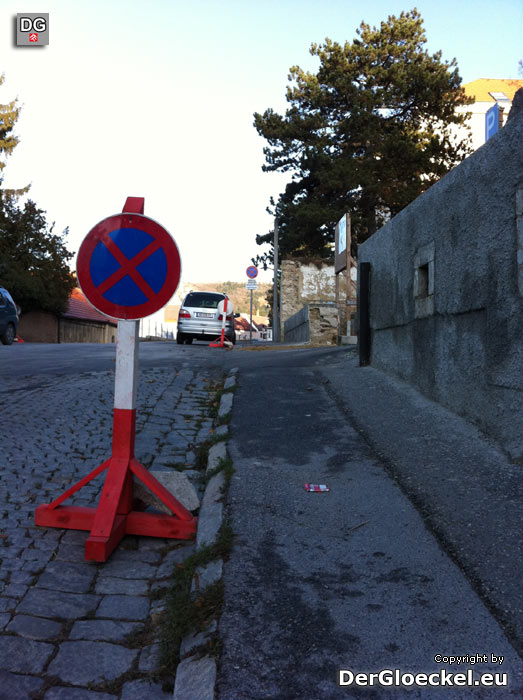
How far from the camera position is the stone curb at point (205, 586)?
2.03 m

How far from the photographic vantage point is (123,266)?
11.0 feet

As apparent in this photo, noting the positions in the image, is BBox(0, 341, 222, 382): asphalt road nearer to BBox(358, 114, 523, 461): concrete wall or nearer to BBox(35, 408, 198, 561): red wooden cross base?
BBox(358, 114, 523, 461): concrete wall

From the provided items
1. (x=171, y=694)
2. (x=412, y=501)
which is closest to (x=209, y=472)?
(x=412, y=501)

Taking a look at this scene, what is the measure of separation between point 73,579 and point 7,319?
16.0 metres

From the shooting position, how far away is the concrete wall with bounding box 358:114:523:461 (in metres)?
4.09

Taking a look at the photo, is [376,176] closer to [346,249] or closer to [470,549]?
[346,249]

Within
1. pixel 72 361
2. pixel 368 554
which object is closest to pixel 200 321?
pixel 72 361

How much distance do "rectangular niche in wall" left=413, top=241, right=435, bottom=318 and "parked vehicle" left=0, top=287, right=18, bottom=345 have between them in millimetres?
14210

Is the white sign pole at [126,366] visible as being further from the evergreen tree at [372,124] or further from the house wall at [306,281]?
the house wall at [306,281]

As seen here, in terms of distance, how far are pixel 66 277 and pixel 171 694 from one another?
35589mm

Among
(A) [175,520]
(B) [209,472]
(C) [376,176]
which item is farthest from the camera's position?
(C) [376,176]

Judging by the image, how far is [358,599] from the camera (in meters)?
2.55

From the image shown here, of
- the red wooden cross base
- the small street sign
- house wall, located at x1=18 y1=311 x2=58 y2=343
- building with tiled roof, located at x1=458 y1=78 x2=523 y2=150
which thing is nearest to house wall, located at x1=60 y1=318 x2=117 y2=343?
house wall, located at x1=18 y1=311 x2=58 y2=343

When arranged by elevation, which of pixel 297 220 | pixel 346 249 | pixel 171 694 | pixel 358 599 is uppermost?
pixel 297 220
